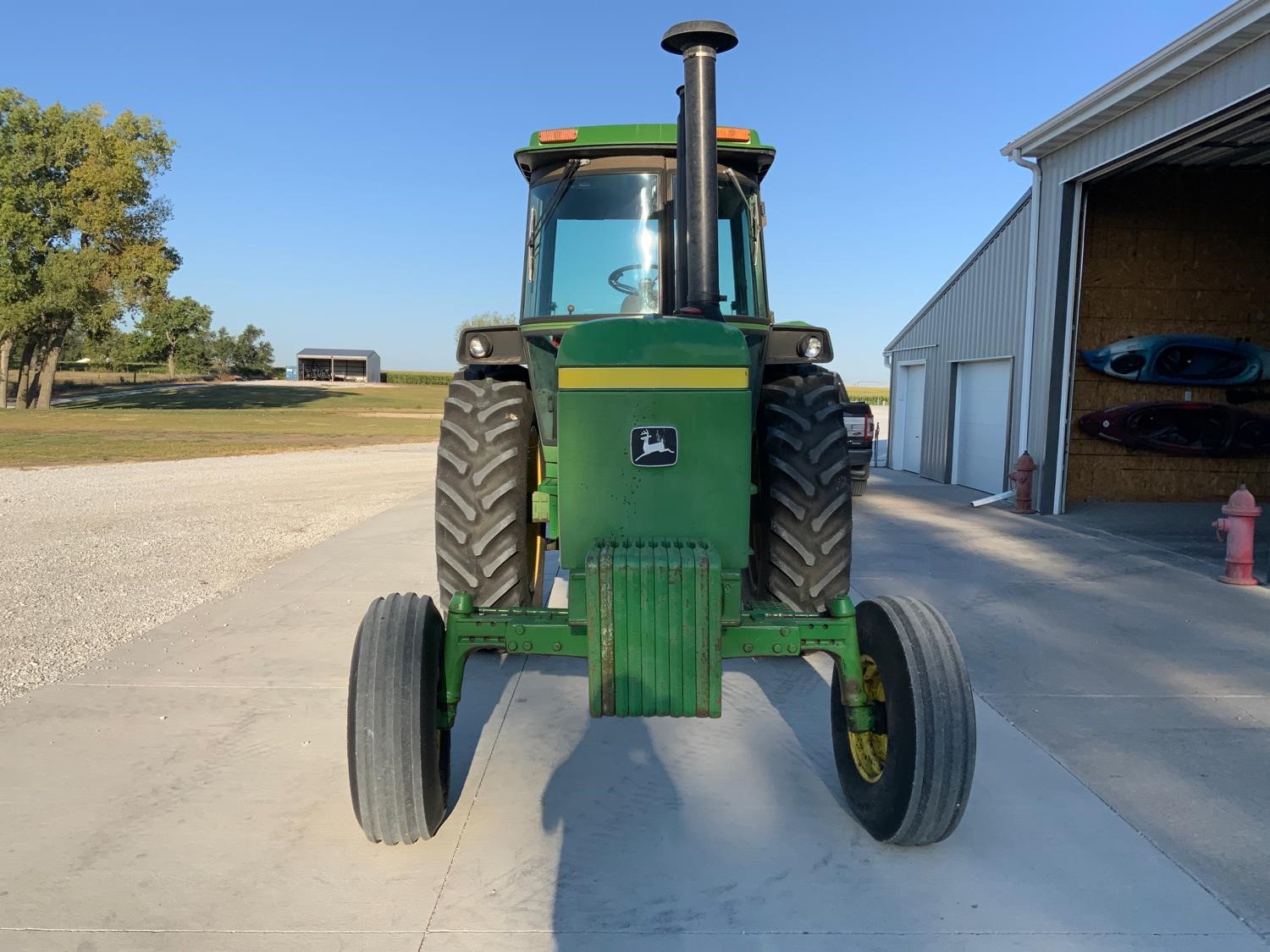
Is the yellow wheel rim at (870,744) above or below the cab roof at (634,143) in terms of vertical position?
below

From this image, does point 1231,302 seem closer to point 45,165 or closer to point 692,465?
point 692,465

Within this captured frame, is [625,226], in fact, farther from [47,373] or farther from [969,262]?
[47,373]

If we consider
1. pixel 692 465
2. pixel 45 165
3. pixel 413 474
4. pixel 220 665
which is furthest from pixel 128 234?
pixel 692 465

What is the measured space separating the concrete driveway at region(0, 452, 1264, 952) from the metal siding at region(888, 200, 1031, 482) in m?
9.48

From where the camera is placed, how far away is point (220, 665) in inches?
216

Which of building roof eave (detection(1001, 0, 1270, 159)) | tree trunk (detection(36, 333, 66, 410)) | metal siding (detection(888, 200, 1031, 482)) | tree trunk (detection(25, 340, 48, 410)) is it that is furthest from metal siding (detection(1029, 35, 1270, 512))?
tree trunk (detection(25, 340, 48, 410))

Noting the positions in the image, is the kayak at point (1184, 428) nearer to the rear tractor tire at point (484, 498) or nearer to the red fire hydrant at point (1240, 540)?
the red fire hydrant at point (1240, 540)

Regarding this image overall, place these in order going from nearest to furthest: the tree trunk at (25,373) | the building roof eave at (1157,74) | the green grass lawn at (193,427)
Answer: the building roof eave at (1157,74) < the green grass lawn at (193,427) < the tree trunk at (25,373)

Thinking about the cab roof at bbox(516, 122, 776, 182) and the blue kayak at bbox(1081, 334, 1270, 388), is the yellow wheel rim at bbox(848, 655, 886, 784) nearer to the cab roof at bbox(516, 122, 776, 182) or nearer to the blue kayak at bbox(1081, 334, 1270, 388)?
the cab roof at bbox(516, 122, 776, 182)

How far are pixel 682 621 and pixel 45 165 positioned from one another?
3839 centimetres

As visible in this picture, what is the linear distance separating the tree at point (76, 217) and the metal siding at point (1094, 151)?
30963 mm

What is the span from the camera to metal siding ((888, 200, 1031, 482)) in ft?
42.8

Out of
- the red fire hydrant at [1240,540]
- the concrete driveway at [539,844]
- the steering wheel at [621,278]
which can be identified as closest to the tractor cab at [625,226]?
the steering wheel at [621,278]

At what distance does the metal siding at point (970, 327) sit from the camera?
514 inches
